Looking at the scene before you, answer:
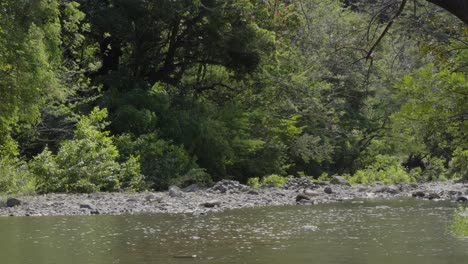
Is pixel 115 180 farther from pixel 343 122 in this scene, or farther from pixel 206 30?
pixel 343 122

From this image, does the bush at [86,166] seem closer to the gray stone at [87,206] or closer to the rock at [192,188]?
the rock at [192,188]

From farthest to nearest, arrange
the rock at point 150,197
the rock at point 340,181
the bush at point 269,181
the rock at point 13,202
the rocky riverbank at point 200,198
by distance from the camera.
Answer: the rock at point 340,181, the bush at point 269,181, the rock at point 150,197, the rock at point 13,202, the rocky riverbank at point 200,198

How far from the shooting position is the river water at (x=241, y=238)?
889cm

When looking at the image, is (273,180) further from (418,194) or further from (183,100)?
(418,194)

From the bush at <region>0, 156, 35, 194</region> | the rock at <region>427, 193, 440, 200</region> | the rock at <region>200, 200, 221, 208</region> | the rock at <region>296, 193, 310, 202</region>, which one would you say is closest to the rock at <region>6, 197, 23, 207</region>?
the bush at <region>0, 156, 35, 194</region>

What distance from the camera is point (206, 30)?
22500 mm

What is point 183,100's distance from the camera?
23.0m

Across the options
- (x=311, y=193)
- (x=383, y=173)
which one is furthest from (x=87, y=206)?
(x=383, y=173)

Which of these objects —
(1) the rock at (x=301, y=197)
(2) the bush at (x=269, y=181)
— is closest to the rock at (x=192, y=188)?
(2) the bush at (x=269, y=181)

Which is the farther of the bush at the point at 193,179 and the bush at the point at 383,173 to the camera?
the bush at the point at 383,173

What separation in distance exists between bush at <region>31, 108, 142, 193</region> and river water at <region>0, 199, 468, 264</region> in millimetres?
4298

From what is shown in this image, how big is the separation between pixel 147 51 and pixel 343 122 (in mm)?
9571

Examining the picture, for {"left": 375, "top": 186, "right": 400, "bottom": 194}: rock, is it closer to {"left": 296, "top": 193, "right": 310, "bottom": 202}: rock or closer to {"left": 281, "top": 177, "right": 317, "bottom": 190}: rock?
{"left": 281, "top": 177, "right": 317, "bottom": 190}: rock

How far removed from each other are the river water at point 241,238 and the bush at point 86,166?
4.30m
